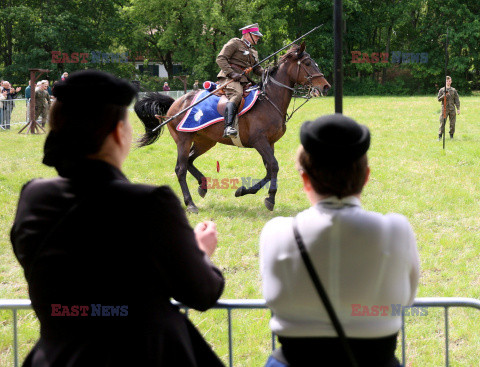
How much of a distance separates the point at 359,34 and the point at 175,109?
4408cm

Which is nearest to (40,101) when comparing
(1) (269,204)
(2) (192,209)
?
(2) (192,209)

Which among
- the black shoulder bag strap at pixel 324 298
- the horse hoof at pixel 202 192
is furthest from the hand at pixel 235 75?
the black shoulder bag strap at pixel 324 298

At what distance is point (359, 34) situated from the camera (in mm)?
51594

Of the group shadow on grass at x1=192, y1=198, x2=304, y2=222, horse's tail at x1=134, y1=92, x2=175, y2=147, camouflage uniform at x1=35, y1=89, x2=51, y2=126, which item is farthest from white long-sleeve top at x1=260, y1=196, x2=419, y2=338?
camouflage uniform at x1=35, y1=89, x2=51, y2=126

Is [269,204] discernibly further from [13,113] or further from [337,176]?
[13,113]

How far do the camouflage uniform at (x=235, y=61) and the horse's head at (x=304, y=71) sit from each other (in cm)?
63

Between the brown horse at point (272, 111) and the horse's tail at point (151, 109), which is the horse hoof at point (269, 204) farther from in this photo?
the horse's tail at point (151, 109)

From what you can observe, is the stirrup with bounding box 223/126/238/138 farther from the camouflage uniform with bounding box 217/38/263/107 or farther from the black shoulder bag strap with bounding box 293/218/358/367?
the black shoulder bag strap with bounding box 293/218/358/367

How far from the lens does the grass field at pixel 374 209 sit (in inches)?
196

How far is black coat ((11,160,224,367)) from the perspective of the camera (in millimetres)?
1779

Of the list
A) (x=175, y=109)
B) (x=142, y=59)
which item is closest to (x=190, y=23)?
(x=142, y=59)

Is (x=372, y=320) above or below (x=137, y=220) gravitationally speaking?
below

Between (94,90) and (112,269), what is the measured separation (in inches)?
21.7

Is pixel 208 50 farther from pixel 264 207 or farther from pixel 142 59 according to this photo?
pixel 264 207
